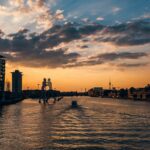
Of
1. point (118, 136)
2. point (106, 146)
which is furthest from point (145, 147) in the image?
point (118, 136)

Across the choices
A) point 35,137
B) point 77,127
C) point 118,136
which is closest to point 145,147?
point 118,136

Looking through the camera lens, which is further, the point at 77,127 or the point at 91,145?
the point at 77,127

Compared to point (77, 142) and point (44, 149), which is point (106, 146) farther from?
point (44, 149)

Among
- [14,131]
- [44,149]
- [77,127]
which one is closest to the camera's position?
[44,149]

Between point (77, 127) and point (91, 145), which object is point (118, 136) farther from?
point (77, 127)

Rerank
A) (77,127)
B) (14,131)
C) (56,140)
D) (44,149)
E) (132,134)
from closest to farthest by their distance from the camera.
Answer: (44,149), (56,140), (132,134), (14,131), (77,127)

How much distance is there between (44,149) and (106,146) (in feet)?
26.4

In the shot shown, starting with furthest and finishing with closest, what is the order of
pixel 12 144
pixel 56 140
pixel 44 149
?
pixel 56 140 < pixel 12 144 < pixel 44 149

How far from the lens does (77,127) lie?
61.3m

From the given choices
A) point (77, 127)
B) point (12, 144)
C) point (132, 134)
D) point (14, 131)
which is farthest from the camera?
point (77, 127)

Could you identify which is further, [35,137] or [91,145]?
[35,137]

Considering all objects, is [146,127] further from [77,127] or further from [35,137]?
[35,137]

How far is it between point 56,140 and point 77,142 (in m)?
3.59

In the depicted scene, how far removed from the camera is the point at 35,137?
50.5m
